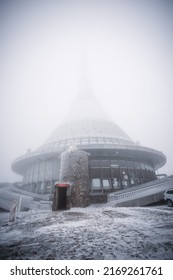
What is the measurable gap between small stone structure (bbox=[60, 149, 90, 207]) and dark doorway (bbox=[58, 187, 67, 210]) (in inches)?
18.9

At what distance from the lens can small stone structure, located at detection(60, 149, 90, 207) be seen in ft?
42.0

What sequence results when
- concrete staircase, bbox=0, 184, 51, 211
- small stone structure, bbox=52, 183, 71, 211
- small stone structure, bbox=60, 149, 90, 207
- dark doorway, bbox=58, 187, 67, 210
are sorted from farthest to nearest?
concrete staircase, bbox=0, 184, 51, 211 < small stone structure, bbox=60, 149, 90, 207 < dark doorway, bbox=58, 187, 67, 210 < small stone structure, bbox=52, 183, 71, 211

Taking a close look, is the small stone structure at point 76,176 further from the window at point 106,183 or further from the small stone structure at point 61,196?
the window at point 106,183

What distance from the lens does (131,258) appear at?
3.22 meters

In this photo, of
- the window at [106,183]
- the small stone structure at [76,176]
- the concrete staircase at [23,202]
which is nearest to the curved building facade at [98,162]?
the window at [106,183]

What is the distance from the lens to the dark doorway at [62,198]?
12.0 metres

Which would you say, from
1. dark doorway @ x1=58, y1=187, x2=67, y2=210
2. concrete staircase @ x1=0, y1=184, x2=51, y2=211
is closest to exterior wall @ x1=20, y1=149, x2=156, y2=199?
concrete staircase @ x1=0, y1=184, x2=51, y2=211

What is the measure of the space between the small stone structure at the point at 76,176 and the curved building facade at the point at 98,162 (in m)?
5.71

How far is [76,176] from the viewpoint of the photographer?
13500 mm

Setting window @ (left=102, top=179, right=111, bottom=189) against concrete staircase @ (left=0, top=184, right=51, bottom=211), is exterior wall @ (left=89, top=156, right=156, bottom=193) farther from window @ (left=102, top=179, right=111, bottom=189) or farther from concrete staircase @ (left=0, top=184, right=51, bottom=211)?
concrete staircase @ (left=0, top=184, right=51, bottom=211)
